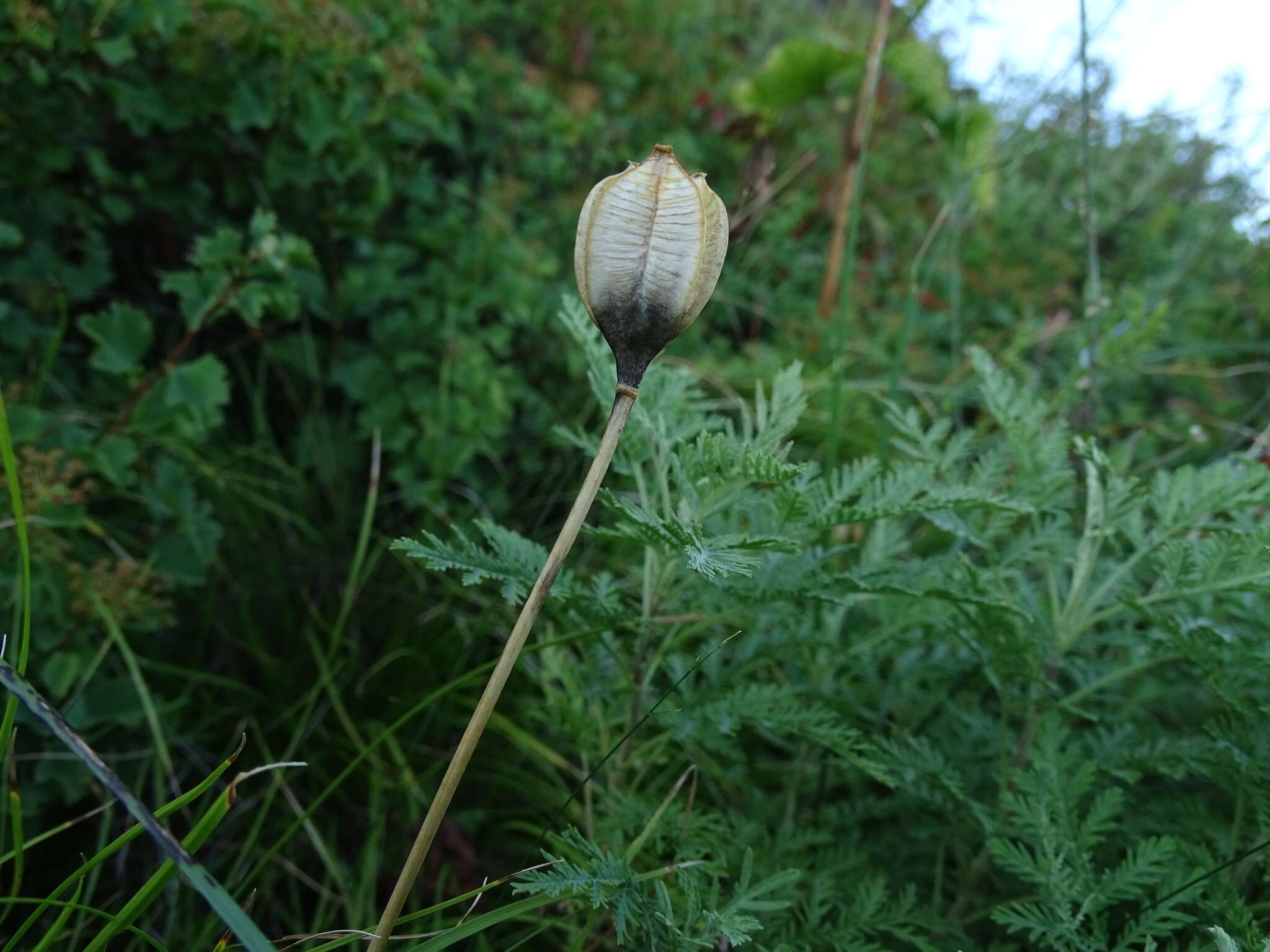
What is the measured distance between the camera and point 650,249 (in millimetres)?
615

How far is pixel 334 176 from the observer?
1.70m

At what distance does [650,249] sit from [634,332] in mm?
57

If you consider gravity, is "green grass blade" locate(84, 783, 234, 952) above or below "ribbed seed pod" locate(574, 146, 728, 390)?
below

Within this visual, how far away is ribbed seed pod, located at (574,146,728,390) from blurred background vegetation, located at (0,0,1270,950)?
35cm

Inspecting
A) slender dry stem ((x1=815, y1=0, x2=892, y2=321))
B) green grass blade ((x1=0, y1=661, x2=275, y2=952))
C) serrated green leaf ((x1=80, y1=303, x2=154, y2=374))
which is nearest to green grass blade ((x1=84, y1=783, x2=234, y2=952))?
green grass blade ((x1=0, y1=661, x2=275, y2=952))

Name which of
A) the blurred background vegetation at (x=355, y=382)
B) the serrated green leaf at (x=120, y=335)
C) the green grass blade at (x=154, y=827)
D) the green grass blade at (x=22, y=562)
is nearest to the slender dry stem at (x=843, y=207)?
the blurred background vegetation at (x=355, y=382)

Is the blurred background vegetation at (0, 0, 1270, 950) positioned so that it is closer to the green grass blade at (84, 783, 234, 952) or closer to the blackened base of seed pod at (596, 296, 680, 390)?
the green grass blade at (84, 783, 234, 952)

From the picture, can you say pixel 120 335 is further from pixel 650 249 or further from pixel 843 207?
pixel 843 207

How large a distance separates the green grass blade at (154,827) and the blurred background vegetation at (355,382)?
0.30 metres

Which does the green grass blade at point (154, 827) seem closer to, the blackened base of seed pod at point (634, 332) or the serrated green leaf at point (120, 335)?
the blackened base of seed pod at point (634, 332)

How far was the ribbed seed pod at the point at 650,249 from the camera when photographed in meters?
0.61

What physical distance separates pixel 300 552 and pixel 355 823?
0.51 m

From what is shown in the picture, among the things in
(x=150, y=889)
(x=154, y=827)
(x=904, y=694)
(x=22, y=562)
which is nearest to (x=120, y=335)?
(x=22, y=562)

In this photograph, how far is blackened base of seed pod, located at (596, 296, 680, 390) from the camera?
63cm
